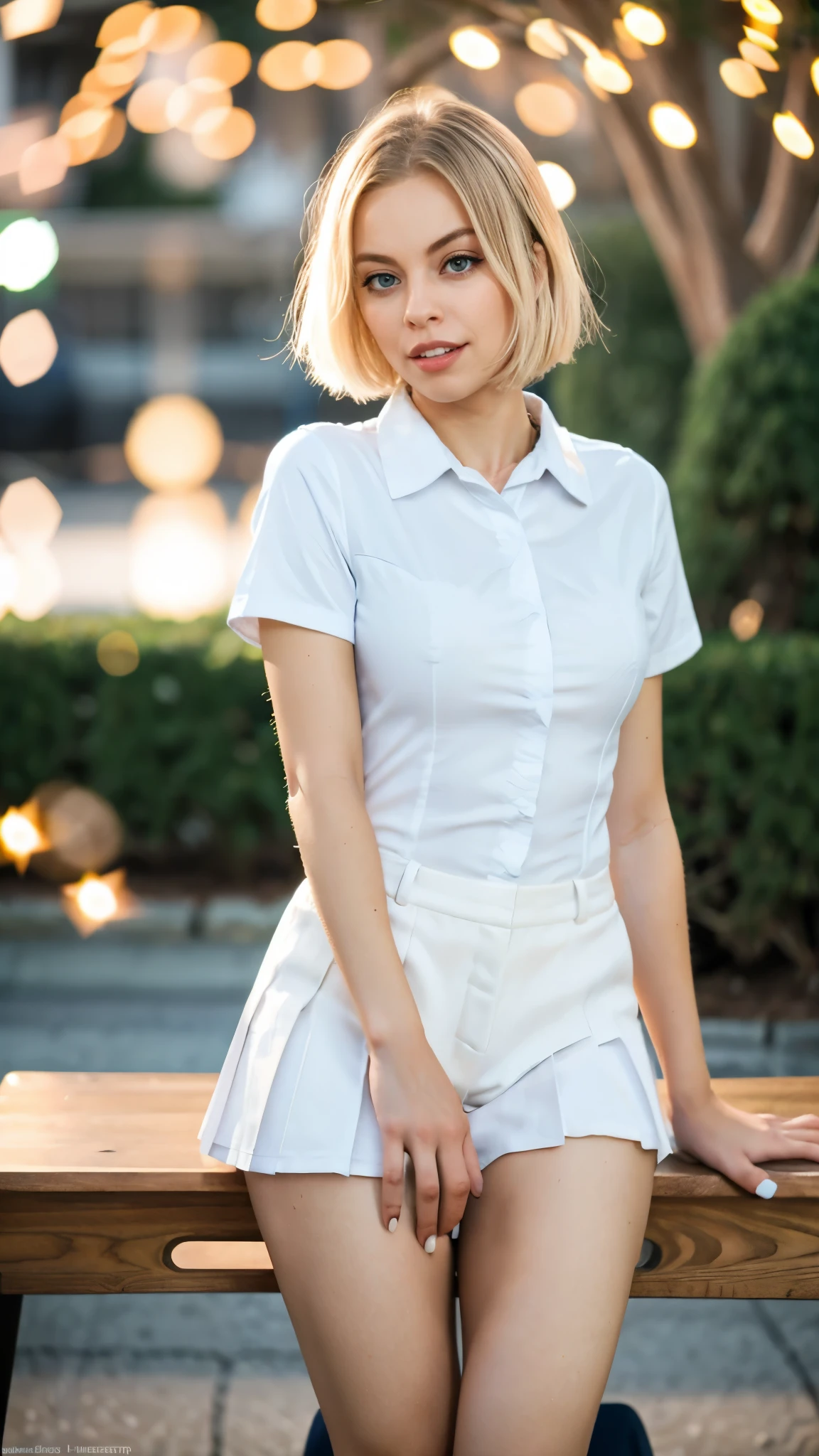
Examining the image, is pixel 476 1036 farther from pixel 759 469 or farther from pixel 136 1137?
pixel 759 469

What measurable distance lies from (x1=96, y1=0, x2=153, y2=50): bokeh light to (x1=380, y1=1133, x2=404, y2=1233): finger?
12.9ft

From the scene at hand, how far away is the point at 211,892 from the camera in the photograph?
16.9ft

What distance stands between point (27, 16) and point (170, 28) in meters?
0.84

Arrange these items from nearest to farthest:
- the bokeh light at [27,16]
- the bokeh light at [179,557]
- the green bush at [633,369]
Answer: the bokeh light at [27,16] → the green bush at [633,369] → the bokeh light at [179,557]

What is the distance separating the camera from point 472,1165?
5.60 feet

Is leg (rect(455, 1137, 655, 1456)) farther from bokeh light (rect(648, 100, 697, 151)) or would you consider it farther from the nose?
bokeh light (rect(648, 100, 697, 151))

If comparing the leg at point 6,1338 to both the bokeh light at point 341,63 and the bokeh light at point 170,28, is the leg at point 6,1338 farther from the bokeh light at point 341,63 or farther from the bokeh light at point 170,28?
the bokeh light at point 341,63

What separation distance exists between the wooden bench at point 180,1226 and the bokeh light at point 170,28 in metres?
3.77

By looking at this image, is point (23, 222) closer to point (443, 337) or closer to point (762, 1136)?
point (443, 337)

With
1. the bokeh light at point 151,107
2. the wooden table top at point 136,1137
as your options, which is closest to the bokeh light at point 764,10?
the wooden table top at point 136,1137

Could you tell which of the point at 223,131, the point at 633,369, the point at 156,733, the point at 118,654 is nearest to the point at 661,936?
the point at 156,733

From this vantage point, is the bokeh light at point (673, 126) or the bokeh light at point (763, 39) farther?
the bokeh light at point (673, 126)

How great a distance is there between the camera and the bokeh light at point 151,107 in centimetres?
524

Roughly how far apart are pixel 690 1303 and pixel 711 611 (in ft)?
7.77
